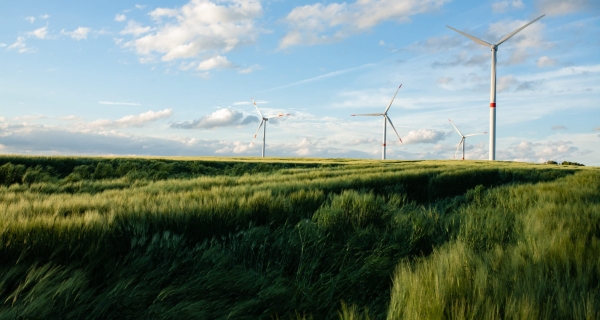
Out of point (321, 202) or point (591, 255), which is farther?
point (321, 202)

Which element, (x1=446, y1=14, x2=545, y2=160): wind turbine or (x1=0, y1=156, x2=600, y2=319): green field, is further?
(x1=446, y1=14, x2=545, y2=160): wind turbine

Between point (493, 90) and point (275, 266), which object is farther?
point (493, 90)

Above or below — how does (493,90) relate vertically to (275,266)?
above

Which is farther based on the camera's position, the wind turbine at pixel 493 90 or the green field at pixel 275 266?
the wind turbine at pixel 493 90

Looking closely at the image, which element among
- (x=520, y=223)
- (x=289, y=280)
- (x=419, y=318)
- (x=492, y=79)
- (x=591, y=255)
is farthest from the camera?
(x=492, y=79)

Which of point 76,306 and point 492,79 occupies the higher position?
point 492,79

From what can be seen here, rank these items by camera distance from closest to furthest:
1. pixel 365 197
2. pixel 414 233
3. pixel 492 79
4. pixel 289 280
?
pixel 289 280
pixel 414 233
pixel 365 197
pixel 492 79

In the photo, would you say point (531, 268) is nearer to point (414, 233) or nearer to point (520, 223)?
point (414, 233)

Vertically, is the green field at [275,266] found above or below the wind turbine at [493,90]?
below

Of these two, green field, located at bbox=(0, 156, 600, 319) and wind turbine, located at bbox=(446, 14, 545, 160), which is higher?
wind turbine, located at bbox=(446, 14, 545, 160)

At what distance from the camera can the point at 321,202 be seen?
19.7 feet

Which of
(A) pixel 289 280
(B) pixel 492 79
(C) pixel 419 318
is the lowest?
(A) pixel 289 280

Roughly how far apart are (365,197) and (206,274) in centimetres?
325

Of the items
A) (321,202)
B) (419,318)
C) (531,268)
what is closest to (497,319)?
(419,318)
